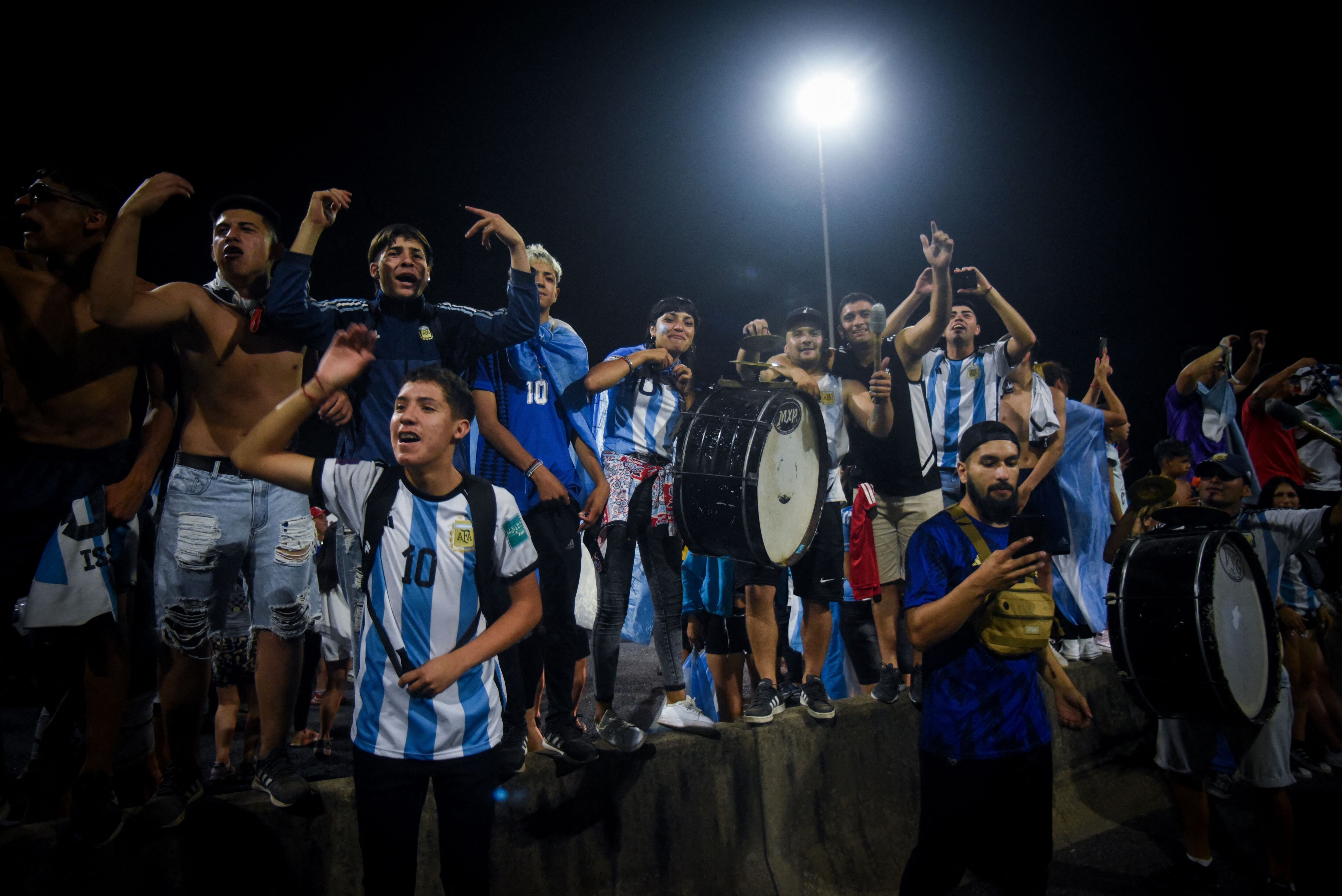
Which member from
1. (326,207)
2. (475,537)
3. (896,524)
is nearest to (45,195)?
(326,207)

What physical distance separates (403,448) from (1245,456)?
335 inches

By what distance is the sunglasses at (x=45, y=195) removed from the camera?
3105 millimetres

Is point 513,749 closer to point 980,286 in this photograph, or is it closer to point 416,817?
point 416,817

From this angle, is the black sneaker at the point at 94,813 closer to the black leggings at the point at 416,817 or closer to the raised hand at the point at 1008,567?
the black leggings at the point at 416,817

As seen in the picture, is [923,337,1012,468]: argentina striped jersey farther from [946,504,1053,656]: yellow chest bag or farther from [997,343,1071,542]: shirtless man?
[946,504,1053,656]: yellow chest bag

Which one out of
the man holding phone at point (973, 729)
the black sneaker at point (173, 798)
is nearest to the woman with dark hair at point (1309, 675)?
the man holding phone at point (973, 729)

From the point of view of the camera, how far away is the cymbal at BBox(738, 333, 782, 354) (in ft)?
14.7

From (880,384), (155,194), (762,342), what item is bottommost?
(880,384)

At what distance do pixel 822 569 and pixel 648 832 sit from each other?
190 cm

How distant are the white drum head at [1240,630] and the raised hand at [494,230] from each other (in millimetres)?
4019

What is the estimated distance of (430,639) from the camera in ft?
8.80

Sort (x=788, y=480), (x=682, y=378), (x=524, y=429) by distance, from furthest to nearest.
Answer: (x=682, y=378) → (x=788, y=480) → (x=524, y=429)

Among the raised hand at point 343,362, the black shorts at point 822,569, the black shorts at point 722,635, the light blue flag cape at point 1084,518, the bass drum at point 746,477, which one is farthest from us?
the light blue flag cape at point 1084,518

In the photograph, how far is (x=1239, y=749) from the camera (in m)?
4.59
